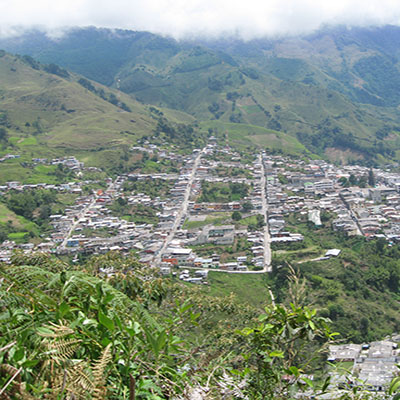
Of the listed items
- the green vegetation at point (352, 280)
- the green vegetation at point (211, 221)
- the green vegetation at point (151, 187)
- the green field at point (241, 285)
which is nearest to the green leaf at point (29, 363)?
the green vegetation at point (352, 280)

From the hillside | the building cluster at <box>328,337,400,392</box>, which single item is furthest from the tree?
the hillside

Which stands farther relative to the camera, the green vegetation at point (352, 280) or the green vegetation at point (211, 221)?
the green vegetation at point (211, 221)

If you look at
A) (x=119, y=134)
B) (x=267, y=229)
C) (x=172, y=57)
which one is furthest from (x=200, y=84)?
(x=267, y=229)

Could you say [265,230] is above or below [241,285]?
below

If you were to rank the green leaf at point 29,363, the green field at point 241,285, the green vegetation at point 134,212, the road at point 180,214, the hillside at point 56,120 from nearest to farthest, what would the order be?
the green leaf at point 29,363
the green field at point 241,285
the road at point 180,214
the green vegetation at point 134,212
the hillside at point 56,120

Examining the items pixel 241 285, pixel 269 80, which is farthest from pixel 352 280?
pixel 269 80

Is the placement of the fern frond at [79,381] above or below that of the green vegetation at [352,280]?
above

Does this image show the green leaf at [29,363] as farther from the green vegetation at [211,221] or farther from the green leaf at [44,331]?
the green vegetation at [211,221]

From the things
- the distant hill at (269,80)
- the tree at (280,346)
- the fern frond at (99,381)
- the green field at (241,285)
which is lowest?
the distant hill at (269,80)

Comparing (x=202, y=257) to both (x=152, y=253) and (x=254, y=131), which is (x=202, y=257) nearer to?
(x=152, y=253)

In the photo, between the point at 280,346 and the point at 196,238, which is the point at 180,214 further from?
the point at 280,346
